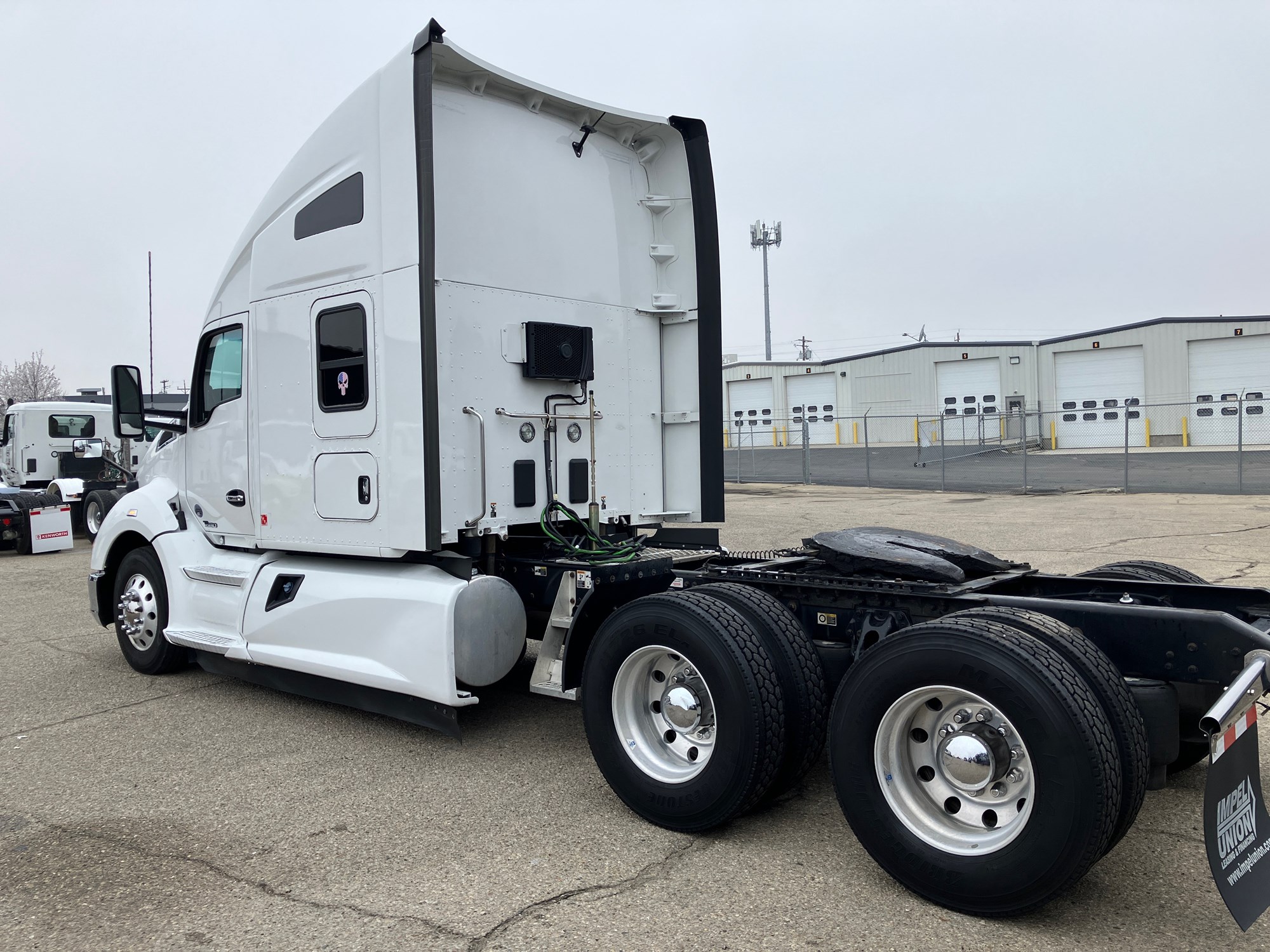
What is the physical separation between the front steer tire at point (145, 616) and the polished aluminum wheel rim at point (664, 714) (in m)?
3.93

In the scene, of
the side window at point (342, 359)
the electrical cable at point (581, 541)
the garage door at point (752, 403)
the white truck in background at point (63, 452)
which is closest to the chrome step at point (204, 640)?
the side window at point (342, 359)

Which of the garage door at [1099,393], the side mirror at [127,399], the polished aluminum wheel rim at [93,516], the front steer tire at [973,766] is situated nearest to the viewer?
the front steer tire at [973,766]

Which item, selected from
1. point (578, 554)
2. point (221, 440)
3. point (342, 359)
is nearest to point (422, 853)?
point (578, 554)

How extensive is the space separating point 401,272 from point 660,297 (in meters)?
1.81

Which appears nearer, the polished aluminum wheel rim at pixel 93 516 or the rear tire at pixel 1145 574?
the rear tire at pixel 1145 574

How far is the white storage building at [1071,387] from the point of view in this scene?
35.2m

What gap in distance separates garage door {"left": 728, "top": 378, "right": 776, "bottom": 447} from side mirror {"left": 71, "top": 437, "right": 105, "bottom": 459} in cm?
3394

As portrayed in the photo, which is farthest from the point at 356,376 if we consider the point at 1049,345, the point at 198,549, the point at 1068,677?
the point at 1049,345

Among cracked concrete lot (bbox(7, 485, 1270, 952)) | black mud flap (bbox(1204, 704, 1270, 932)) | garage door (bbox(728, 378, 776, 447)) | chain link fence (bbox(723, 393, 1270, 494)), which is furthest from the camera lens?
garage door (bbox(728, 378, 776, 447))

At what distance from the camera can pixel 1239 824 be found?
2.95m

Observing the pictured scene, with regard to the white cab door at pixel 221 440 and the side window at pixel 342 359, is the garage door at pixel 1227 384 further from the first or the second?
the side window at pixel 342 359

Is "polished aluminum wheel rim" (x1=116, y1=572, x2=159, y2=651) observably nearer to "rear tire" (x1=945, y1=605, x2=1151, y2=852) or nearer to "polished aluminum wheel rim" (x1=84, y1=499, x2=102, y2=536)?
"rear tire" (x1=945, y1=605, x2=1151, y2=852)

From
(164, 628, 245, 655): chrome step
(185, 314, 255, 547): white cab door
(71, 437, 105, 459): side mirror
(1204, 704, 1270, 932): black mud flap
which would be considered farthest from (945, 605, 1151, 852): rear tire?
(71, 437, 105, 459): side mirror

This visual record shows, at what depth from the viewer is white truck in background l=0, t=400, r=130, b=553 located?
58.6ft
